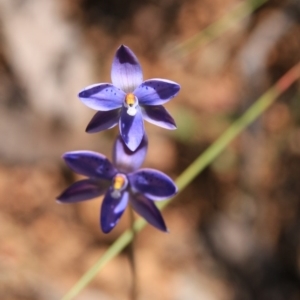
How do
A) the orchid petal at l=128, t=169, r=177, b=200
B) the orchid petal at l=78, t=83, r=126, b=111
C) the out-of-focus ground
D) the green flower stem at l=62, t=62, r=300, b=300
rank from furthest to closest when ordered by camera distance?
the out-of-focus ground, the green flower stem at l=62, t=62, r=300, b=300, the orchid petal at l=128, t=169, r=177, b=200, the orchid petal at l=78, t=83, r=126, b=111

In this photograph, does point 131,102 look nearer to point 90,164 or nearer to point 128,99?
point 128,99

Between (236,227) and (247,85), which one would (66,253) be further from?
(247,85)

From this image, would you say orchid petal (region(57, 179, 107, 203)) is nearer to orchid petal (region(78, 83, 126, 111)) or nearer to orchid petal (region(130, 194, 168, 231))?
orchid petal (region(130, 194, 168, 231))

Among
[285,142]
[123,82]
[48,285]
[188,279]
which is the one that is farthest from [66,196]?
[285,142]

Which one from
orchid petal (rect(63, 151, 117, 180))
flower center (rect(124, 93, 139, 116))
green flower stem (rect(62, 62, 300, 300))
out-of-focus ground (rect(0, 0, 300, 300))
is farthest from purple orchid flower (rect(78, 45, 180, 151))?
out-of-focus ground (rect(0, 0, 300, 300))

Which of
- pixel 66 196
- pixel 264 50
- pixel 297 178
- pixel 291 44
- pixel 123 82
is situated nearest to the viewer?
pixel 123 82

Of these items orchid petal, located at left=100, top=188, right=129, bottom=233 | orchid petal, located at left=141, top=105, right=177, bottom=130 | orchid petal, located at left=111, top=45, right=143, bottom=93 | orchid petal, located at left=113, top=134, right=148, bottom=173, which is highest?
orchid petal, located at left=111, top=45, right=143, bottom=93
